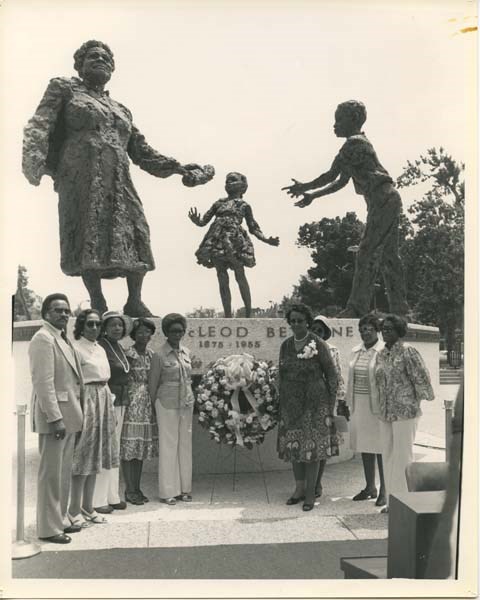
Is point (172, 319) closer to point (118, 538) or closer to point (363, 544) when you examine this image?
point (118, 538)

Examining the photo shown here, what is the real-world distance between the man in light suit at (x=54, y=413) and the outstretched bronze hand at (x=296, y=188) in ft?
10.7

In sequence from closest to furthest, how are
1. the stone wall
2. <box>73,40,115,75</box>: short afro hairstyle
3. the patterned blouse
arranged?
the patterned blouse, <box>73,40,115,75</box>: short afro hairstyle, the stone wall

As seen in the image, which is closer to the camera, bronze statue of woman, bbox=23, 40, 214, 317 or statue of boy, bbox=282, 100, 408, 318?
bronze statue of woman, bbox=23, 40, 214, 317

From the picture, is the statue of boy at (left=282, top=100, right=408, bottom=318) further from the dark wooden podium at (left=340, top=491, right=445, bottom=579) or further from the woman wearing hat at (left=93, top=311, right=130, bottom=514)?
the dark wooden podium at (left=340, top=491, right=445, bottom=579)

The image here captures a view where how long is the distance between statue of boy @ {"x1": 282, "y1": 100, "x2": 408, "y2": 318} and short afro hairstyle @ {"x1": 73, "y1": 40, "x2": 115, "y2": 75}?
2.27 metres

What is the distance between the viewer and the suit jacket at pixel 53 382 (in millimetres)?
4684

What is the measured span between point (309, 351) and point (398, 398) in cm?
80

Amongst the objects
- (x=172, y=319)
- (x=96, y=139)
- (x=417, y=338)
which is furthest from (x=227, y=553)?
(x=417, y=338)

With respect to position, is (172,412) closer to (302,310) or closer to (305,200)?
(302,310)

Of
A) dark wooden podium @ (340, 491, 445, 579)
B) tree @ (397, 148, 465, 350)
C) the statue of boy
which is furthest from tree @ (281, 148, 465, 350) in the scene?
dark wooden podium @ (340, 491, 445, 579)

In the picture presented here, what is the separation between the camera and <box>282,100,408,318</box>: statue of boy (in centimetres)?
710

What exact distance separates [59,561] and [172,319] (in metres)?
2.20

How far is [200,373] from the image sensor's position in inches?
270

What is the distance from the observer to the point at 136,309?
23.0ft
